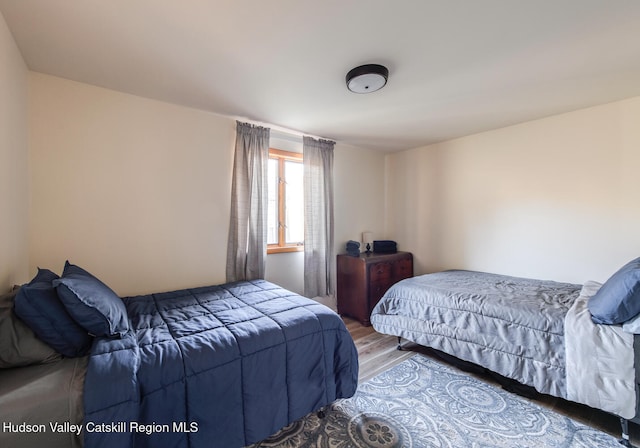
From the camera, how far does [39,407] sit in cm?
99

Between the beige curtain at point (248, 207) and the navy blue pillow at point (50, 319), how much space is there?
4.97 ft

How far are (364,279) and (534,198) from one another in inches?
82.0

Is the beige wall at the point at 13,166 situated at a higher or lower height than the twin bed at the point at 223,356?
higher

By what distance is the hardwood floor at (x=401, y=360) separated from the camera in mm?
1703

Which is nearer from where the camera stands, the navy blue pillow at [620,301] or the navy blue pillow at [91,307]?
the navy blue pillow at [91,307]

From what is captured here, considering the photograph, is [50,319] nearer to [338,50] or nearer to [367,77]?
[338,50]

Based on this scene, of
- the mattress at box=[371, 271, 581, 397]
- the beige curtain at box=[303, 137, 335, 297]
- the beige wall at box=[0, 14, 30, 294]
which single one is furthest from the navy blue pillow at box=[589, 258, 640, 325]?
the beige wall at box=[0, 14, 30, 294]

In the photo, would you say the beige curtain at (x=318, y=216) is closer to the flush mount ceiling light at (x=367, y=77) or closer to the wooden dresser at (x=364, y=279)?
the wooden dresser at (x=364, y=279)

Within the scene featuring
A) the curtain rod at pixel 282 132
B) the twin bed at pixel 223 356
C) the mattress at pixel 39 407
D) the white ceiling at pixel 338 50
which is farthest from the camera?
the curtain rod at pixel 282 132

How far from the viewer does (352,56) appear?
1.75 metres

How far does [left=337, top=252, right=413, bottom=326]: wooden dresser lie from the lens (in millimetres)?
3320

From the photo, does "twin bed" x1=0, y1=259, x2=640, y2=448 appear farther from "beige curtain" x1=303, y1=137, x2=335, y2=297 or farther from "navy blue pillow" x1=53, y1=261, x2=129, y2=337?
"beige curtain" x1=303, y1=137, x2=335, y2=297

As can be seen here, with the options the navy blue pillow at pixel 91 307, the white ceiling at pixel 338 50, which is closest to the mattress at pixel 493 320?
the white ceiling at pixel 338 50

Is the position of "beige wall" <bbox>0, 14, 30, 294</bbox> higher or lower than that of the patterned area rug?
higher
